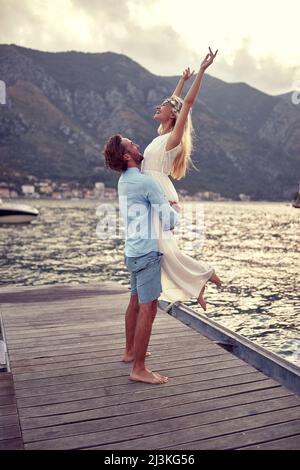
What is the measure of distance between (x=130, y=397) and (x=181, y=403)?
1.57ft

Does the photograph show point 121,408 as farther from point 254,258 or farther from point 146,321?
point 254,258

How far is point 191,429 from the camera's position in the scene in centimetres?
350

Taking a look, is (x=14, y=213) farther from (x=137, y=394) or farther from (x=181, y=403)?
(x=181, y=403)

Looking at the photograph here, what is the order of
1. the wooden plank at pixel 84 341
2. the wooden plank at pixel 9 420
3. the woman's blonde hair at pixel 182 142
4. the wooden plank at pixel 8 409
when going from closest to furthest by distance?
the wooden plank at pixel 9 420 → the wooden plank at pixel 8 409 → the woman's blonde hair at pixel 182 142 → the wooden plank at pixel 84 341

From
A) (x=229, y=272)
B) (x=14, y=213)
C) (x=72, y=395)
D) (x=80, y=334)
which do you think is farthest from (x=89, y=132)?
(x=72, y=395)

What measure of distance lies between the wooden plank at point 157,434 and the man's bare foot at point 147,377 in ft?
2.39

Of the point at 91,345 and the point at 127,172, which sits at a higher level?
the point at 127,172

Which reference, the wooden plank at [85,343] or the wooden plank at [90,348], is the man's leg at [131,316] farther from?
the wooden plank at [85,343]

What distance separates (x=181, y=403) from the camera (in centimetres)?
397

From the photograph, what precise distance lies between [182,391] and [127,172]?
2177 mm

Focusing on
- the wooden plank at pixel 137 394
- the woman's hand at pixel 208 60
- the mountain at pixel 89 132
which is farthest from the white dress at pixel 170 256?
the mountain at pixel 89 132

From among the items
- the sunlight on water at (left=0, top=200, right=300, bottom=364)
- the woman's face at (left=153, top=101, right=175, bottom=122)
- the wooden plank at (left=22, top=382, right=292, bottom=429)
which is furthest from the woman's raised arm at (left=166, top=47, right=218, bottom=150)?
the sunlight on water at (left=0, top=200, right=300, bottom=364)

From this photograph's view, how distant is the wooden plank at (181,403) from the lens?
3.64 m
